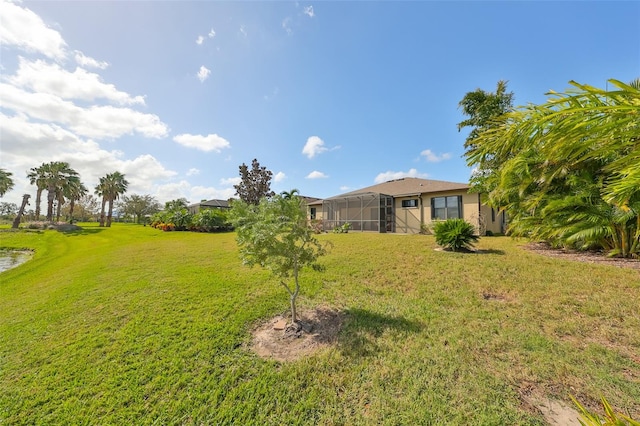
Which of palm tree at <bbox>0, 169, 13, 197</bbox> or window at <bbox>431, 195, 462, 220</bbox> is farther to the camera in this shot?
palm tree at <bbox>0, 169, 13, 197</bbox>

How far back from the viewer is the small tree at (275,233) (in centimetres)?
373

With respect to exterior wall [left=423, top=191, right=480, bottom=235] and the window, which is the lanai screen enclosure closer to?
the window

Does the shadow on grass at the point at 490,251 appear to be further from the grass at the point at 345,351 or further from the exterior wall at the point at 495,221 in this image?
the exterior wall at the point at 495,221

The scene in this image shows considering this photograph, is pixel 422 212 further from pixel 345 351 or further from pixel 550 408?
pixel 550 408

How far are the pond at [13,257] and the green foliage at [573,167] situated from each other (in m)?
20.1

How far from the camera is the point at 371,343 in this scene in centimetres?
360

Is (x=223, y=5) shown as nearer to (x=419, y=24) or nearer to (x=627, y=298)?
(x=419, y=24)

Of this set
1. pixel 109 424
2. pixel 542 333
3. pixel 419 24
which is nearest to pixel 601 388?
pixel 542 333

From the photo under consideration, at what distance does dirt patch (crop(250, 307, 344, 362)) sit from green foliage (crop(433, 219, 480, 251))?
5790mm

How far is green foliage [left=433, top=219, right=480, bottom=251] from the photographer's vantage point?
8.38 metres

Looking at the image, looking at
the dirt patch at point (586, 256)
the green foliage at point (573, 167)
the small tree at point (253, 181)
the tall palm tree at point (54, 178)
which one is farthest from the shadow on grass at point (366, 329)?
the tall palm tree at point (54, 178)

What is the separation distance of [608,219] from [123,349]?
11.4 metres

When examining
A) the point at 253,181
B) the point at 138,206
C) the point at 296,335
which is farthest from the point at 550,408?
the point at 138,206

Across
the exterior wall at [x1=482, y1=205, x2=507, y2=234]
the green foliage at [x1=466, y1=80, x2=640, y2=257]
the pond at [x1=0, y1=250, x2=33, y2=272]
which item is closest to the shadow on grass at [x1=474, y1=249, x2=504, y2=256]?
the green foliage at [x1=466, y1=80, x2=640, y2=257]
